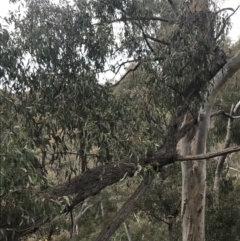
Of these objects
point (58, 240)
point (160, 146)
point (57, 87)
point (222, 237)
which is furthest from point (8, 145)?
point (58, 240)

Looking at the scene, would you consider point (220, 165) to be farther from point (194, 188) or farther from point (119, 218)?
point (119, 218)

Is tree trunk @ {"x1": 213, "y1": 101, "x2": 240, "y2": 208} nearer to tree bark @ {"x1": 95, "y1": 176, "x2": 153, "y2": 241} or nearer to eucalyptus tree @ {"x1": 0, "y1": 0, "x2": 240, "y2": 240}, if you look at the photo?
eucalyptus tree @ {"x1": 0, "y1": 0, "x2": 240, "y2": 240}

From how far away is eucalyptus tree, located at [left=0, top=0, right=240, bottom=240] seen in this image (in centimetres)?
454

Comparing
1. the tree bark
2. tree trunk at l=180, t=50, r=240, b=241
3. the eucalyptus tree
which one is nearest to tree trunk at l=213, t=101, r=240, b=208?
tree trunk at l=180, t=50, r=240, b=241

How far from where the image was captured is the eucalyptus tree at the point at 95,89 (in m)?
4.54

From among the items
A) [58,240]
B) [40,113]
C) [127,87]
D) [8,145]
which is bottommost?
[58,240]

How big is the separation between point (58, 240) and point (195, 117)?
30.8 feet

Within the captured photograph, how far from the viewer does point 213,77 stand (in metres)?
6.41

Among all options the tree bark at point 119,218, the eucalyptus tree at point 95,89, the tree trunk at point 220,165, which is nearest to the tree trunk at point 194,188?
the eucalyptus tree at point 95,89

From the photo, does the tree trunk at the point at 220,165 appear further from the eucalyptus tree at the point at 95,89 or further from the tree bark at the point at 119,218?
the tree bark at the point at 119,218

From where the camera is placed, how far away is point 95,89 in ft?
16.2

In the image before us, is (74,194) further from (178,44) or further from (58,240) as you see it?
(58,240)

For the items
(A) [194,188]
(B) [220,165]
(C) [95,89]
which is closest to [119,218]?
(C) [95,89]

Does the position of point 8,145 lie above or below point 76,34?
below
